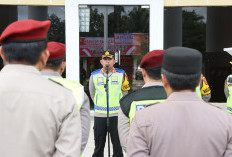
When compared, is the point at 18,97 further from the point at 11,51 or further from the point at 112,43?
the point at 112,43

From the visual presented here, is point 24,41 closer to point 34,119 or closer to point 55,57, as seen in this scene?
point 34,119

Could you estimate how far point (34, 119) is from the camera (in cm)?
155

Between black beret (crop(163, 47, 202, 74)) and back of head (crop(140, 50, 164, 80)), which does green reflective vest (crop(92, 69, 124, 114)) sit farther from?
black beret (crop(163, 47, 202, 74))

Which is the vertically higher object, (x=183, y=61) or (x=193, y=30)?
(x=193, y=30)

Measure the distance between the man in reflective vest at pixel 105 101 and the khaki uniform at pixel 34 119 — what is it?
3294 millimetres

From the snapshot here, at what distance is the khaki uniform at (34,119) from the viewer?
5.08 ft

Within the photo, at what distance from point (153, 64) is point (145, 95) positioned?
0.23 m

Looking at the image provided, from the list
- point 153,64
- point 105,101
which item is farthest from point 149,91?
point 105,101

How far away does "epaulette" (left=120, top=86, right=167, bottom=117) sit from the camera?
92.9 inches

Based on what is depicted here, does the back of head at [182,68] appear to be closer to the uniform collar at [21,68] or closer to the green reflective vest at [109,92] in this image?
the uniform collar at [21,68]

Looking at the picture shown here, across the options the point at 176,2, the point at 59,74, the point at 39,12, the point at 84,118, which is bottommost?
the point at 84,118

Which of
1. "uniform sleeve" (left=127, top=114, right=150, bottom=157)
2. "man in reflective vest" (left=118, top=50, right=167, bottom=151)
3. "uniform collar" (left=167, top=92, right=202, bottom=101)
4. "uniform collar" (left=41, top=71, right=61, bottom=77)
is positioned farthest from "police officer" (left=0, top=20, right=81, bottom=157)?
"man in reflective vest" (left=118, top=50, right=167, bottom=151)

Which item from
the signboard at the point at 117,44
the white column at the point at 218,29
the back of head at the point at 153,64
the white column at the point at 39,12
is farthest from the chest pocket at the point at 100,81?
the white column at the point at 218,29

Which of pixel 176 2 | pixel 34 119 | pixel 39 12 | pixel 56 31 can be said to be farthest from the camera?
pixel 39 12
